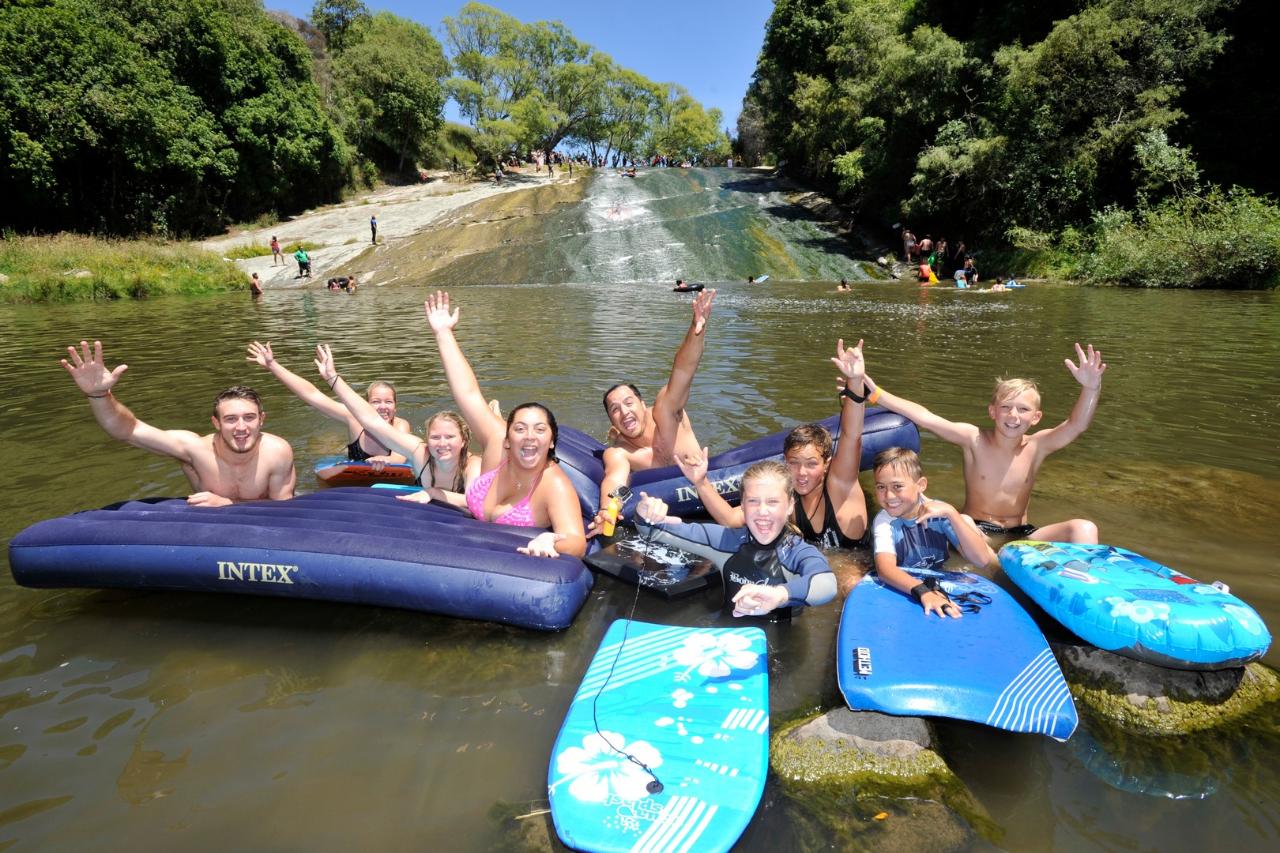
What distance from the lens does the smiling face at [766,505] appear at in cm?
350

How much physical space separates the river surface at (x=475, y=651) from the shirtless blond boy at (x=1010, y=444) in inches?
25.5

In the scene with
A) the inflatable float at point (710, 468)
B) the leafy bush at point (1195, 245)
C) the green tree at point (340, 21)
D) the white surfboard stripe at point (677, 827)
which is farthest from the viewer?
the green tree at point (340, 21)

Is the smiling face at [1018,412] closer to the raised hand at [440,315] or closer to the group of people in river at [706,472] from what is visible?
the group of people in river at [706,472]

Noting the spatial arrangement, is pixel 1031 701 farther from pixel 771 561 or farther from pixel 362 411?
pixel 362 411

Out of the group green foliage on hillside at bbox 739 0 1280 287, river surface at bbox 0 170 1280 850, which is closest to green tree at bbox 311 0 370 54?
green foliage on hillside at bbox 739 0 1280 287

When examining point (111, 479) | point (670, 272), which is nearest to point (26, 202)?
point (670, 272)

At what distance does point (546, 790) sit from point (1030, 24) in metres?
29.6

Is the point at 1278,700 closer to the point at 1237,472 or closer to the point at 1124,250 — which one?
the point at 1237,472

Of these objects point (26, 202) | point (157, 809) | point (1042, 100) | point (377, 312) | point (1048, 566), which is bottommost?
point (157, 809)

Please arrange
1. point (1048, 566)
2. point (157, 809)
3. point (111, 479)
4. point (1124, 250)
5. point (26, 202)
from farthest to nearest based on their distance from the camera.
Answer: point (26, 202) < point (1124, 250) < point (111, 479) < point (1048, 566) < point (157, 809)

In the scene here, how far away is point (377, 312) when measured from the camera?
56.9 feet

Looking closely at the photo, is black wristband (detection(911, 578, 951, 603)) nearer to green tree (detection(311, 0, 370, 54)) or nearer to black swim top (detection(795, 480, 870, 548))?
black swim top (detection(795, 480, 870, 548))

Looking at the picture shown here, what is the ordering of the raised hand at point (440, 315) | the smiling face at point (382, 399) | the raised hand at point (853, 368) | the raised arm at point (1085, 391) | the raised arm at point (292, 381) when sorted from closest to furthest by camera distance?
the raised hand at point (853, 368)
the raised arm at point (1085, 391)
the raised hand at point (440, 315)
the raised arm at point (292, 381)
the smiling face at point (382, 399)

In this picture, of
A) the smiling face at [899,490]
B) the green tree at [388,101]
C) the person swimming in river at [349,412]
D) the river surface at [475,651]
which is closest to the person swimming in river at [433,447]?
the person swimming in river at [349,412]
